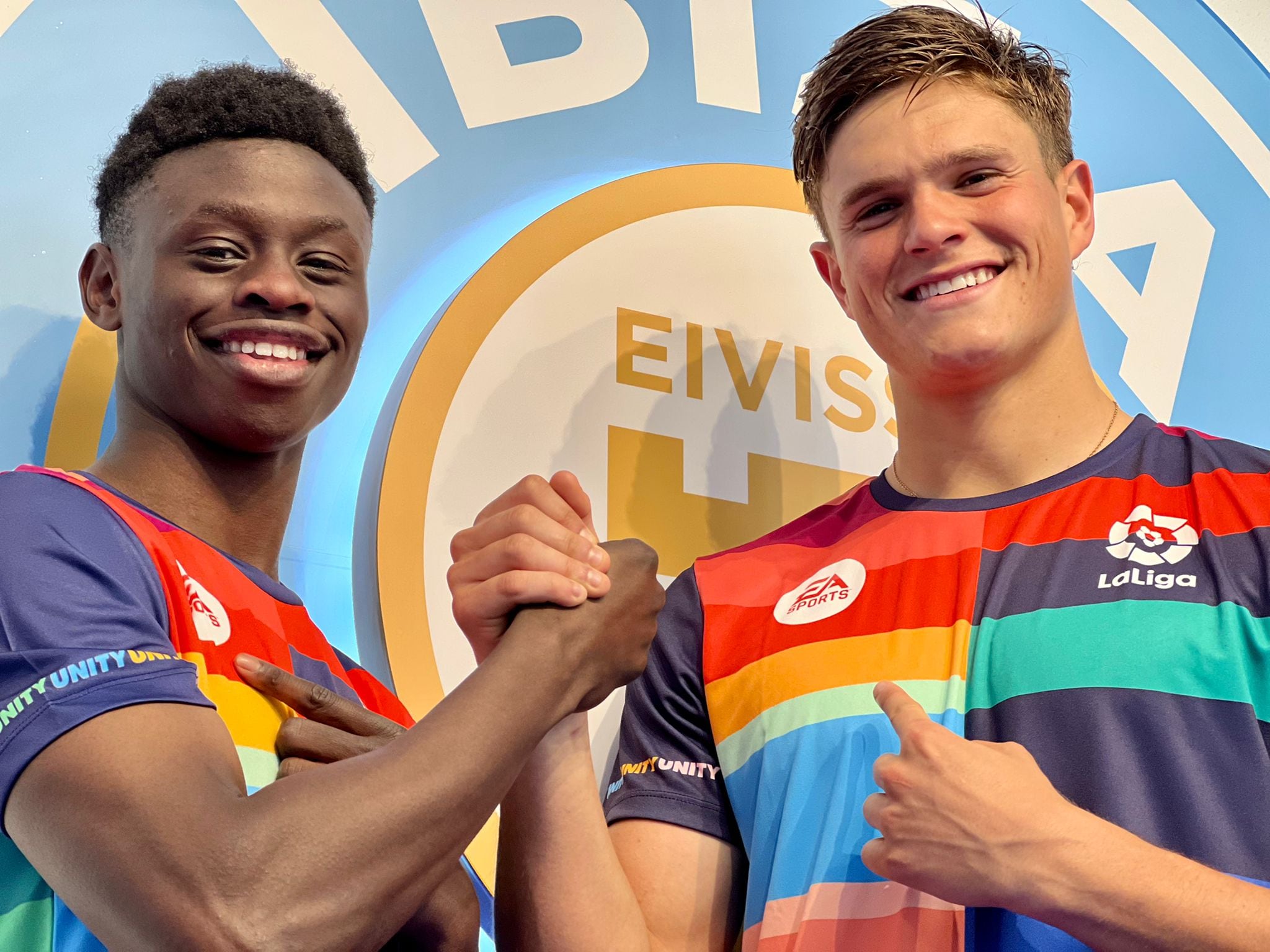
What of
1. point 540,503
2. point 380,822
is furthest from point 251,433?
point 380,822

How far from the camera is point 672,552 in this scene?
1.91 m

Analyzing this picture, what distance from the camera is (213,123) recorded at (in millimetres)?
1525

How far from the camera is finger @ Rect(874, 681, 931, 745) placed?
1210mm

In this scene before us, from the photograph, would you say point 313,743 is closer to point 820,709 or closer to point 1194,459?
point 820,709

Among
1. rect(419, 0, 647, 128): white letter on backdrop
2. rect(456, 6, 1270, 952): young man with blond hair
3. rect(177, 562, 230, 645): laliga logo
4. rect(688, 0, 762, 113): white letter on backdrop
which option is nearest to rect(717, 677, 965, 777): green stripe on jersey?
rect(456, 6, 1270, 952): young man with blond hair

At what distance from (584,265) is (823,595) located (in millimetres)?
621

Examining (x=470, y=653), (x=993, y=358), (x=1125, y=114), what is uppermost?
(x=1125, y=114)

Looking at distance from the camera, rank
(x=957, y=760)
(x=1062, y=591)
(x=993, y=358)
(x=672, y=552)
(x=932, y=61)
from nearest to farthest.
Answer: (x=957, y=760) < (x=1062, y=591) < (x=993, y=358) < (x=932, y=61) < (x=672, y=552)

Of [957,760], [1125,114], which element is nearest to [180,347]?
[957,760]

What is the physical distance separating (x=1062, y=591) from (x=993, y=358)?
11.4 inches

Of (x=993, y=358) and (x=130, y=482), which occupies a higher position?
(x=993, y=358)

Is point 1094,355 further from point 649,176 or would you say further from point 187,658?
point 187,658

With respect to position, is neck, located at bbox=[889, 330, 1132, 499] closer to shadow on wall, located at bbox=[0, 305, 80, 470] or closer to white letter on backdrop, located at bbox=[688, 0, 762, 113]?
white letter on backdrop, located at bbox=[688, 0, 762, 113]

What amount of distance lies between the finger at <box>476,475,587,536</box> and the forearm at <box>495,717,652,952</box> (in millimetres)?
202
